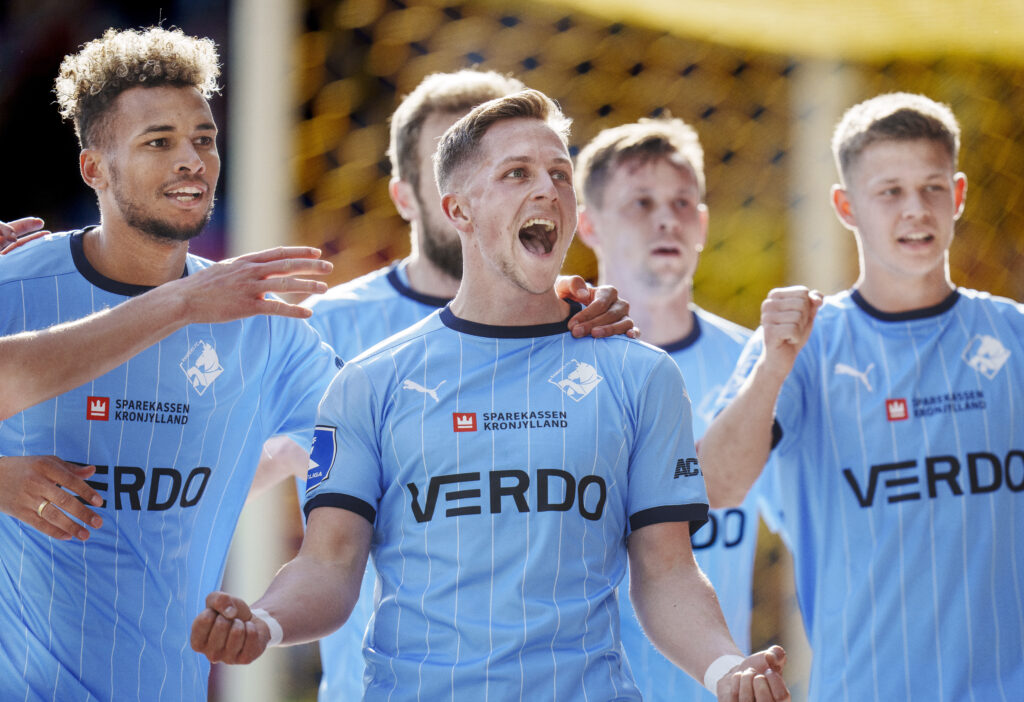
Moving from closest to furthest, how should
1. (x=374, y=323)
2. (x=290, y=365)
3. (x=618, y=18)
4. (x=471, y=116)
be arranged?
(x=471, y=116) → (x=290, y=365) → (x=374, y=323) → (x=618, y=18)

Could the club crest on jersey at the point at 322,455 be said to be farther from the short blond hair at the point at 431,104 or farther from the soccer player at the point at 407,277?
the short blond hair at the point at 431,104

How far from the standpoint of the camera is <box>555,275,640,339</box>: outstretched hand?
247cm

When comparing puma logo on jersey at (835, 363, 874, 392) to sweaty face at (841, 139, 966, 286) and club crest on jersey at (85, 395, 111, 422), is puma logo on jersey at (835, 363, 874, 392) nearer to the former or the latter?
sweaty face at (841, 139, 966, 286)

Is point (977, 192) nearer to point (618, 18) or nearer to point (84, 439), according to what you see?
point (618, 18)

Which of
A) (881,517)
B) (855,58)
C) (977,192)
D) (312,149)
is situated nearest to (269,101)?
(312,149)

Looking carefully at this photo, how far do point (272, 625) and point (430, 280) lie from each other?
1.61m

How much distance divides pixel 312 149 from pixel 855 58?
303 cm

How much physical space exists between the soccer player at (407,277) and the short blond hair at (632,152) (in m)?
0.46

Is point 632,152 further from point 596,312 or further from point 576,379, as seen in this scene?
point 576,379

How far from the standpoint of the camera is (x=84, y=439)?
266cm

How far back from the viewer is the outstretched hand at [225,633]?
1.94 metres

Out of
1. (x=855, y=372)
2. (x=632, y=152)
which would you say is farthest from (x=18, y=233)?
(x=855, y=372)

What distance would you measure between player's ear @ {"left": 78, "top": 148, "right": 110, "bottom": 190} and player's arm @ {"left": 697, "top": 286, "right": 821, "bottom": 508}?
1.61m


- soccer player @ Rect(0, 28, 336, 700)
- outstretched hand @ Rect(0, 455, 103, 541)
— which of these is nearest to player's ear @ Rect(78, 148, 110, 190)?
soccer player @ Rect(0, 28, 336, 700)
